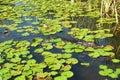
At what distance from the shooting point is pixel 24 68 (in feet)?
14.8

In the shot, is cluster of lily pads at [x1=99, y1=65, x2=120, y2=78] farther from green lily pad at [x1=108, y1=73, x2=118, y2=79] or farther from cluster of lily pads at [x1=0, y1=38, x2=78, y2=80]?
cluster of lily pads at [x1=0, y1=38, x2=78, y2=80]

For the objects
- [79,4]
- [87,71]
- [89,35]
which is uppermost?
[79,4]

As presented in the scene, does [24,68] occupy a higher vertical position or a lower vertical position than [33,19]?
lower

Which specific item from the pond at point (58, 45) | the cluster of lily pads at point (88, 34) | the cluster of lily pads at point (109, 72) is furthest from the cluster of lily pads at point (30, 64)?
the cluster of lily pads at point (88, 34)

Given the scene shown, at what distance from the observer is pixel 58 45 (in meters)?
5.45

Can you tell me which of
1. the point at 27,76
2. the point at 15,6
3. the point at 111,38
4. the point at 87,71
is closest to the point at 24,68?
the point at 27,76

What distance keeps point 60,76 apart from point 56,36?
210 centimetres

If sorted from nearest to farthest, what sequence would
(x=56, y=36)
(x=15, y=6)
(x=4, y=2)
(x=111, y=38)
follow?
(x=111, y=38), (x=56, y=36), (x=15, y=6), (x=4, y=2)

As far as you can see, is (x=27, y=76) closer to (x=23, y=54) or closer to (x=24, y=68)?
(x=24, y=68)

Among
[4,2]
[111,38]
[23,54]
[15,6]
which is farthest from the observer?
[4,2]

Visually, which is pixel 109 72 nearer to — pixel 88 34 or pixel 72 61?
pixel 72 61

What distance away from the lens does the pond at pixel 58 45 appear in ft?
14.3

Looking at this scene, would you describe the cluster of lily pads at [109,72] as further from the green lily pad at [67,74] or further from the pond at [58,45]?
the green lily pad at [67,74]

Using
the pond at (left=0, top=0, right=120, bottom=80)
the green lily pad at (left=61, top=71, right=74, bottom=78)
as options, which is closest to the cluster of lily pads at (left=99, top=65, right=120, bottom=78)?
the pond at (left=0, top=0, right=120, bottom=80)
